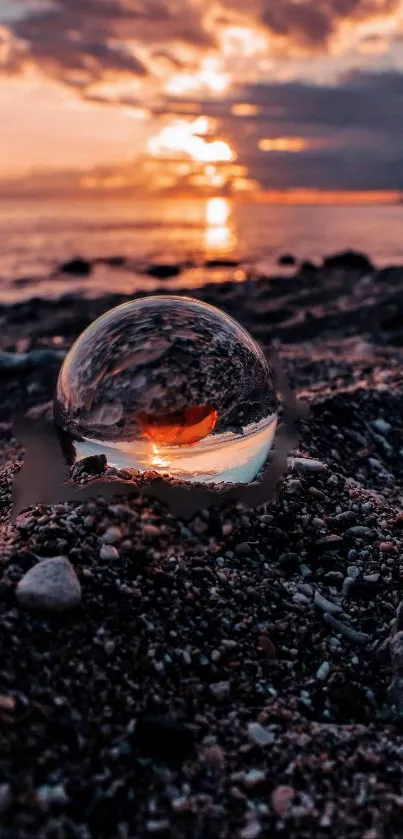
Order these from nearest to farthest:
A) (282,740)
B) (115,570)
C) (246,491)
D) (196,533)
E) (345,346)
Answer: (282,740)
(115,570)
(196,533)
(246,491)
(345,346)

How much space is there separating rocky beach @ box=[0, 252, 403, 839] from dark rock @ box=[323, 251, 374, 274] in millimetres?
12546

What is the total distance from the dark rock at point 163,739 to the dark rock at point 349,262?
1378 centimetres

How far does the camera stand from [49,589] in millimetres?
1729

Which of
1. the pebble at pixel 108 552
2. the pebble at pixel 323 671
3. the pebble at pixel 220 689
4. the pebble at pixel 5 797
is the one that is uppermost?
the pebble at pixel 108 552

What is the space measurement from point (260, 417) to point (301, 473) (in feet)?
0.86

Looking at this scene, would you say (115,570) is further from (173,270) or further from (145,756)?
(173,270)

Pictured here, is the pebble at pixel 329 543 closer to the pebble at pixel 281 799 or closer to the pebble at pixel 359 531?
the pebble at pixel 359 531

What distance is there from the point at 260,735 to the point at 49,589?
61 cm

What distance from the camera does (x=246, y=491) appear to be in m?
2.38

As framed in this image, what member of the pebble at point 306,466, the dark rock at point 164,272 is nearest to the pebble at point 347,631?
the pebble at point 306,466

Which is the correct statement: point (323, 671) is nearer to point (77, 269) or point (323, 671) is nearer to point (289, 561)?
point (289, 561)

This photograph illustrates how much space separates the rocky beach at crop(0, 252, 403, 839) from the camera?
1.39m

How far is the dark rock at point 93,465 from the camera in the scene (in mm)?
2375

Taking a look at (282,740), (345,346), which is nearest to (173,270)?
(345,346)
